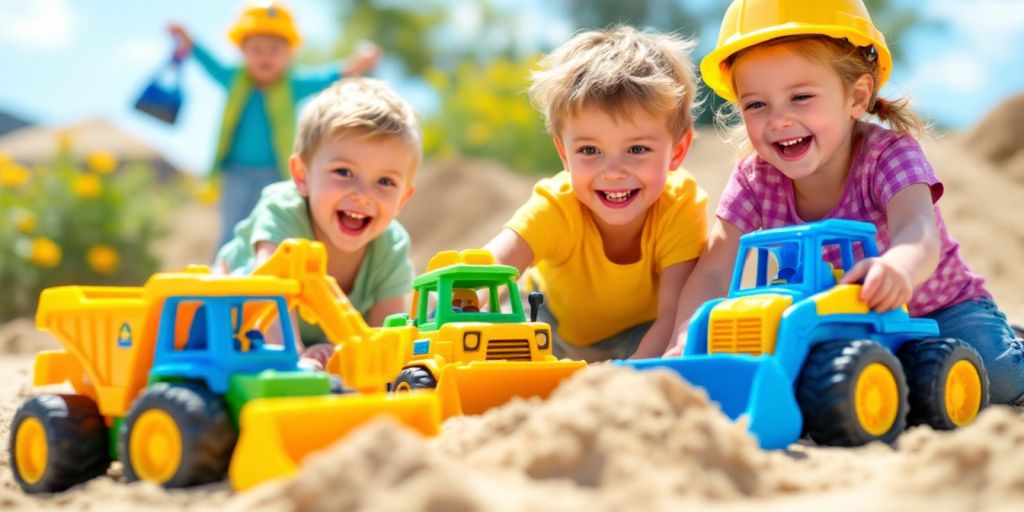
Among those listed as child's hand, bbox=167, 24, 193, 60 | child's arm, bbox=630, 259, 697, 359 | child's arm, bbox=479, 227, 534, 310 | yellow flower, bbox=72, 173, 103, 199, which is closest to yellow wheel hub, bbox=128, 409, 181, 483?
child's arm, bbox=479, 227, 534, 310

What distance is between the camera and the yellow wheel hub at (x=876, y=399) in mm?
3080

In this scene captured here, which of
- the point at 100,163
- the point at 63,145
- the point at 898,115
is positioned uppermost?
the point at 63,145

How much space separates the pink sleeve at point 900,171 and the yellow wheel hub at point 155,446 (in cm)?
271

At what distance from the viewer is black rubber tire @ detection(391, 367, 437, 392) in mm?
3602

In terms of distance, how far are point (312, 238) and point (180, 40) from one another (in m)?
3.91

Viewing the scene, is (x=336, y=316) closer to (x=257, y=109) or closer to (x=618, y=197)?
(x=618, y=197)

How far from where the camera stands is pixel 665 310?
4.53 meters

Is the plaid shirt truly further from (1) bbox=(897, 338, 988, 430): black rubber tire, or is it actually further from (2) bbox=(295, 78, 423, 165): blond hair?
(2) bbox=(295, 78, 423, 165): blond hair

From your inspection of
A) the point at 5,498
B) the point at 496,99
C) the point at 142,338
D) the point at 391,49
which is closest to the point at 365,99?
the point at 142,338

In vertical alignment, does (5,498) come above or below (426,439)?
below

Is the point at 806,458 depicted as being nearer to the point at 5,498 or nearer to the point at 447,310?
the point at 447,310

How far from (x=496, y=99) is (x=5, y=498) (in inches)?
739

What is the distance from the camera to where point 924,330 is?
3.49 metres

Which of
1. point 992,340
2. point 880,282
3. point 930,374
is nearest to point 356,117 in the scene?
point 880,282
